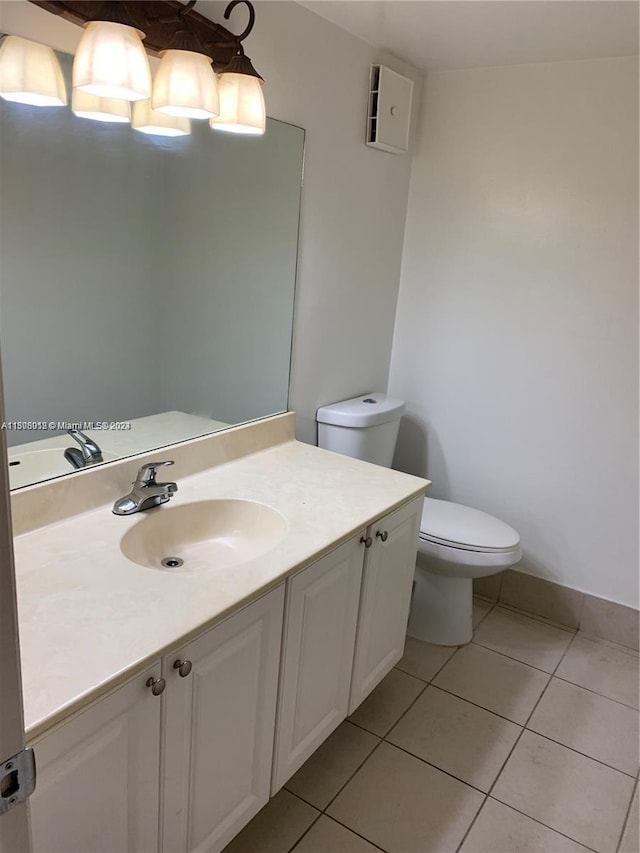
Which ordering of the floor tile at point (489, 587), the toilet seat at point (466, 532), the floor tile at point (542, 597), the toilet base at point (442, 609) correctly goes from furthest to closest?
the floor tile at point (489, 587) → the floor tile at point (542, 597) → the toilet base at point (442, 609) → the toilet seat at point (466, 532)

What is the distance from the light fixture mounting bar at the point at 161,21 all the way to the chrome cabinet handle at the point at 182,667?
1310mm

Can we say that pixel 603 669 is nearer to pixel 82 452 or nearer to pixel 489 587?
pixel 489 587

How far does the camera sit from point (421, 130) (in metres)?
2.60

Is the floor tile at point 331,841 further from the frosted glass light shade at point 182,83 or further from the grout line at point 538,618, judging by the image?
the frosted glass light shade at point 182,83

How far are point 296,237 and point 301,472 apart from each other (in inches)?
31.2

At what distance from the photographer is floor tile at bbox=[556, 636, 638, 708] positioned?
7.54 ft

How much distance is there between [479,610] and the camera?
2.76 metres

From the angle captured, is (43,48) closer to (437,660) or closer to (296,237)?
(296,237)

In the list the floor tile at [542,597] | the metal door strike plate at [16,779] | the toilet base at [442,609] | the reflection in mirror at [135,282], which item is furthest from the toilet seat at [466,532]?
the metal door strike plate at [16,779]

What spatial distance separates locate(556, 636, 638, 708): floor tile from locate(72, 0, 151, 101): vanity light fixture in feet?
7.70

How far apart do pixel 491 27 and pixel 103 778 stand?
Answer: 2261 millimetres

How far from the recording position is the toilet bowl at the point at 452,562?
2297mm

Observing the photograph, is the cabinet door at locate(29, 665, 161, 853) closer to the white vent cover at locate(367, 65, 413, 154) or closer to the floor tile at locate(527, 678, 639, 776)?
the floor tile at locate(527, 678, 639, 776)

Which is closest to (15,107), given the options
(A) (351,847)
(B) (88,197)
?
(B) (88,197)
